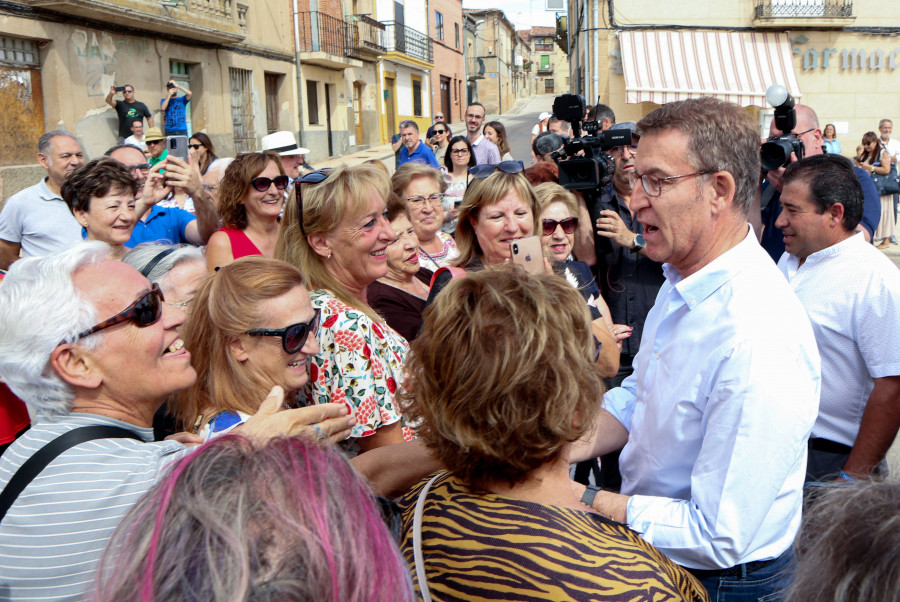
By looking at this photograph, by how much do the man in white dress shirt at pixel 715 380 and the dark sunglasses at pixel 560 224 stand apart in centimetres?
158

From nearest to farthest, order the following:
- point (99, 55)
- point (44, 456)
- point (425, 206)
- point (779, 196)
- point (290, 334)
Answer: point (44, 456) → point (290, 334) → point (779, 196) → point (425, 206) → point (99, 55)

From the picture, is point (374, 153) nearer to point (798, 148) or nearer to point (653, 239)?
point (798, 148)

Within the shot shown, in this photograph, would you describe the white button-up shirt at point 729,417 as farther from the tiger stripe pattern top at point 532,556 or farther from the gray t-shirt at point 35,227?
the gray t-shirt at point 35,227

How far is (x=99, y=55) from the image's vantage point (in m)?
14.3

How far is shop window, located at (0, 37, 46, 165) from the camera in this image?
485 inches

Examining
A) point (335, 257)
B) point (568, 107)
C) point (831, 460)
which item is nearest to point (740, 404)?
point (831, 460)

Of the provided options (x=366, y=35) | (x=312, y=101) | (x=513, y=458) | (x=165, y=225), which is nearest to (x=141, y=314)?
(x=513, y=458)

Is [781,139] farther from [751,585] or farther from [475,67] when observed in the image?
[475,67]

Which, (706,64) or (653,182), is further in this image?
(706,64)

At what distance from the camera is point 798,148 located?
3.69 m

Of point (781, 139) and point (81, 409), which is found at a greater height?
point (781, 139)

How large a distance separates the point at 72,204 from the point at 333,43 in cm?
2293

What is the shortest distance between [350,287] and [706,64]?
15895 millimetres

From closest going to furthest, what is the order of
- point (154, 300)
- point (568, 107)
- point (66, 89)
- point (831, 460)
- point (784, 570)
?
1. point (784, 570)
2. point (154, 300)
3. point (831, 460)
4. point (568, 107)
5. point (66, 89)
